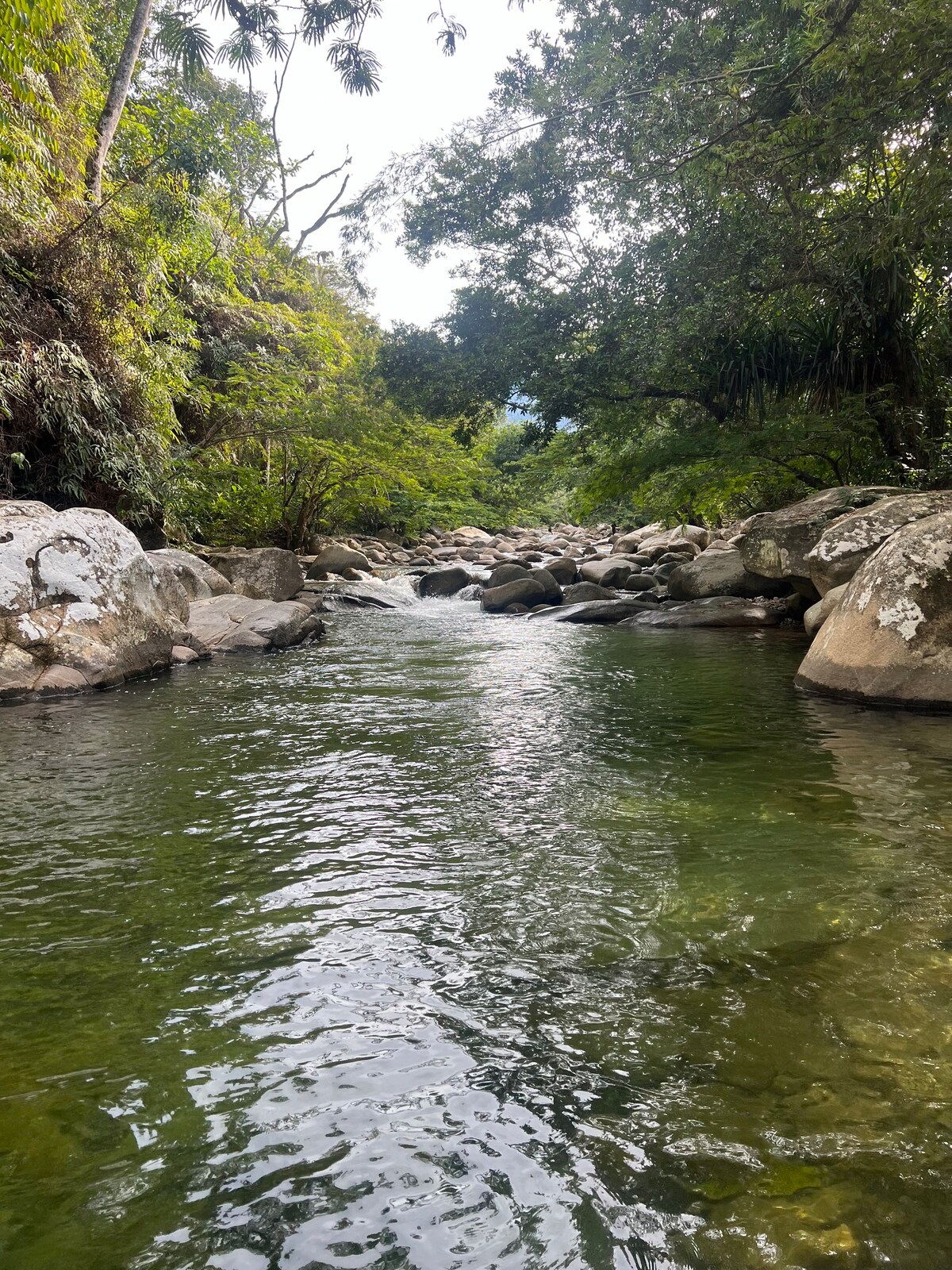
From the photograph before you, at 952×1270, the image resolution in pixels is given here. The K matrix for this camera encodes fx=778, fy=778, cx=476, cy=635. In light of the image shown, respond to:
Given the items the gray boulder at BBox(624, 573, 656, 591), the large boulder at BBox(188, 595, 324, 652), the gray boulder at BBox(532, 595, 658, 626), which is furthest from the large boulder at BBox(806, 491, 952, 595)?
the gray boulder at BBox(624, 573, 656, 591)

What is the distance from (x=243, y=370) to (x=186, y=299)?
323 centimetres

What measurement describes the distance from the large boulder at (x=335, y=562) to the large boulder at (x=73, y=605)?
393 inches

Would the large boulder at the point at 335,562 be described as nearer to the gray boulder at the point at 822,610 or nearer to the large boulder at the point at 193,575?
the large boulder at the point at 193,575

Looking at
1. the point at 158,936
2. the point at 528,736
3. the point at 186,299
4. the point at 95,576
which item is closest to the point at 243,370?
the point at 186,299

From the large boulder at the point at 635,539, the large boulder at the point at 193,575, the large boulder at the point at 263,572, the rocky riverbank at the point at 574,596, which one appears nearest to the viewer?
the rocky riverbank at the point at 574,596

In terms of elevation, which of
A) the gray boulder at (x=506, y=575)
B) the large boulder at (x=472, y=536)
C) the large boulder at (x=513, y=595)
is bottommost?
the large boulder at (x=513, y=595)

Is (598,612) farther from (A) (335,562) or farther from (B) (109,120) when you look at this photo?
(B) (109,120)

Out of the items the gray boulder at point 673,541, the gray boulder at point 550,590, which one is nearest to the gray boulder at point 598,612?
the gray boulder at point 550,590

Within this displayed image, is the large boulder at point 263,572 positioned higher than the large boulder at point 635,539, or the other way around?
the large boulder at point 635,539

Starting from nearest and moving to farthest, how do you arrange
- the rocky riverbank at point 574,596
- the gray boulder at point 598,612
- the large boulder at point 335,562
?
1. the rocky riverbank at point 574,596
2. the gray boulder at point 598,612
3. the large boulder at point 335,562

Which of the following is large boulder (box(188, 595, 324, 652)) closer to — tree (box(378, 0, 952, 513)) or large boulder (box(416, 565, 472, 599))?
tree (box(378, 0, 952, 513))

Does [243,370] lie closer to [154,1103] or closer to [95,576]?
[95,576]

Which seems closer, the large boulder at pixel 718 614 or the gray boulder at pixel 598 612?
the large boulder at pixel 718 614

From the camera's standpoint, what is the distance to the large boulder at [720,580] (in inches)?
500
